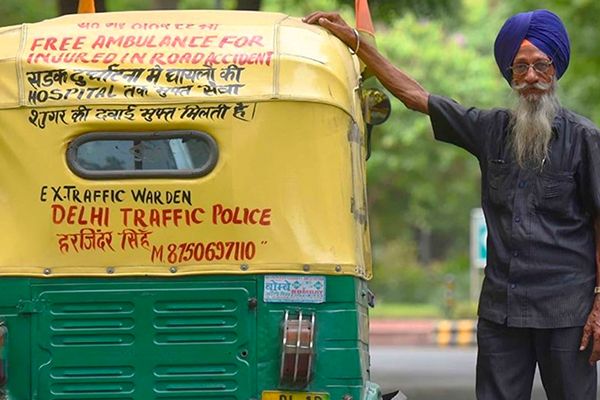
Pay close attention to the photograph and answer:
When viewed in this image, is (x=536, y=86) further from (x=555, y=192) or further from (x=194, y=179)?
(x=194, y=179)

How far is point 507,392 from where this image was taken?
5.62 metres

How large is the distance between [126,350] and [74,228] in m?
0.54

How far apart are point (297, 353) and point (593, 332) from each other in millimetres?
1140

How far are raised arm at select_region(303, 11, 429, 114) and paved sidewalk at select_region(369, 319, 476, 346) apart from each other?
16.5 metres

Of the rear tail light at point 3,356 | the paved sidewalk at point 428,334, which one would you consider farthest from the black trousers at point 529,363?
the paved sidewalk at point 428,334

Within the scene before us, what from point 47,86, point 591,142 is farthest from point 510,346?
point 47,86

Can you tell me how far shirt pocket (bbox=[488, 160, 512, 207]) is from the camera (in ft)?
18.5

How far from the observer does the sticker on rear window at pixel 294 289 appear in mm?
5777

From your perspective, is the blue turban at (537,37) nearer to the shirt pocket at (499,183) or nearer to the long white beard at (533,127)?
the long white beard at (533,127)

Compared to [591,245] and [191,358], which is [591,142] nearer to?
[591,245]

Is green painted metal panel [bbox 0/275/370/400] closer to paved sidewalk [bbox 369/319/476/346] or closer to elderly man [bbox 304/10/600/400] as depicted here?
elderly man [bbox 304/10/600/400]

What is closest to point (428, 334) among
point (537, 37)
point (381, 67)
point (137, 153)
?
point (381, 67)

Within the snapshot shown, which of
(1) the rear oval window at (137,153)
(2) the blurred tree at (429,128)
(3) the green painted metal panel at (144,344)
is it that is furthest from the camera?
(2) the blurred tree at (429,128)

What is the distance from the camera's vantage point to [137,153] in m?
6.00
